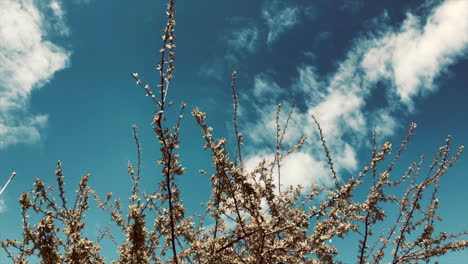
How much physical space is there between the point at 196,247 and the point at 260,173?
209 centimetres

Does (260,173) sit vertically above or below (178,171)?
above

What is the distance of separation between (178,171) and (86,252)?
1569mm

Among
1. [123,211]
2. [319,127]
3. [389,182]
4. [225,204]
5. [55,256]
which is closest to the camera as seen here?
[55,256]

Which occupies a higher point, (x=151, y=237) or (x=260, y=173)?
(x=260, y=173)

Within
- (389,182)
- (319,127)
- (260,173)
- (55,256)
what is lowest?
(55,256)

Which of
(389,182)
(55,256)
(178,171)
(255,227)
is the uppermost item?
(389,182)

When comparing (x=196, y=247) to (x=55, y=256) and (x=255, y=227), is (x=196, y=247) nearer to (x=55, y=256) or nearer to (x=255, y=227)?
(x=255, y=227)

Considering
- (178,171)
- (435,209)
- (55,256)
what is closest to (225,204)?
(178,171)

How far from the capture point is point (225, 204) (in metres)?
4.99

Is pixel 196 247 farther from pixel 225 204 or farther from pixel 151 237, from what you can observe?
pixel 151 237

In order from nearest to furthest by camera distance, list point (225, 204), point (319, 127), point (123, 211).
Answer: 1. point (225, 204)
2. point (319, 127)
3. point (123, 211)

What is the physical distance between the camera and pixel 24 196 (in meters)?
4.39

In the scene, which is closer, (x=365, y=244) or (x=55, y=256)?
(x=55, y=256)

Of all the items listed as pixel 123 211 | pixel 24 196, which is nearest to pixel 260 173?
pixel 123 211
